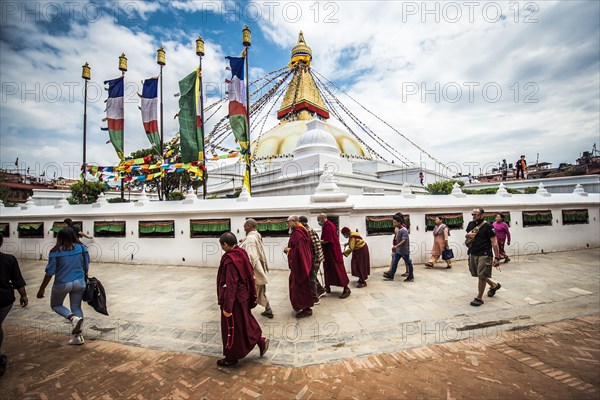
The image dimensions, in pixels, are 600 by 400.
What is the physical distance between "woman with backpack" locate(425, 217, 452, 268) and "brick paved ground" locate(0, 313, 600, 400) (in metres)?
3.88

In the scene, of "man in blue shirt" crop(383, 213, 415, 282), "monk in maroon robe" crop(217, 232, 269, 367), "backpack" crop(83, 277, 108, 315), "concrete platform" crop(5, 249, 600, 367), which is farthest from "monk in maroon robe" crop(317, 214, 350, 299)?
"backpack" crop(83, 277, 108, 315)

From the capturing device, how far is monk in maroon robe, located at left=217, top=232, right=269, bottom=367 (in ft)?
10.8

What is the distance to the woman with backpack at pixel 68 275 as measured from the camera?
3.91 meters

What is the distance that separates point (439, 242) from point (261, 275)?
19.6ft

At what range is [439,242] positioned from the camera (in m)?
7.95

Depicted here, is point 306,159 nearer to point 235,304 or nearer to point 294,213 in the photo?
point 294,213

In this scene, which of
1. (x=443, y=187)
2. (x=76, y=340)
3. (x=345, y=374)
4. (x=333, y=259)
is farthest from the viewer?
(x=443, y=187)

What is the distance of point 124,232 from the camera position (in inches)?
380

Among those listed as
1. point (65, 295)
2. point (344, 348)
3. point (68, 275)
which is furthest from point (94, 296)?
point (344, 348)

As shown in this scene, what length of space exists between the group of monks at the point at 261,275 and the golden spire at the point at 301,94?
2302cm

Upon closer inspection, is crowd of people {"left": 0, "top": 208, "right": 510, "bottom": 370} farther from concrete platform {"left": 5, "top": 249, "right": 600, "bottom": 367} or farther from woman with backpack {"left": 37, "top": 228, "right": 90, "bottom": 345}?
concrete platform {"left": 5, "top": 249, "right": 600, "bottom": 367}

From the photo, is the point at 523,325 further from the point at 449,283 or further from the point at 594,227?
the point at 594,227

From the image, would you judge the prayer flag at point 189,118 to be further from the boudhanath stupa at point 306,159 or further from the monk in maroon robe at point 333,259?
the monk in maroon robe at point 333,259

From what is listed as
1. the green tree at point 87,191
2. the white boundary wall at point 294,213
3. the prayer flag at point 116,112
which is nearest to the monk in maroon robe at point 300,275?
the white boundary wall at point 294,213
